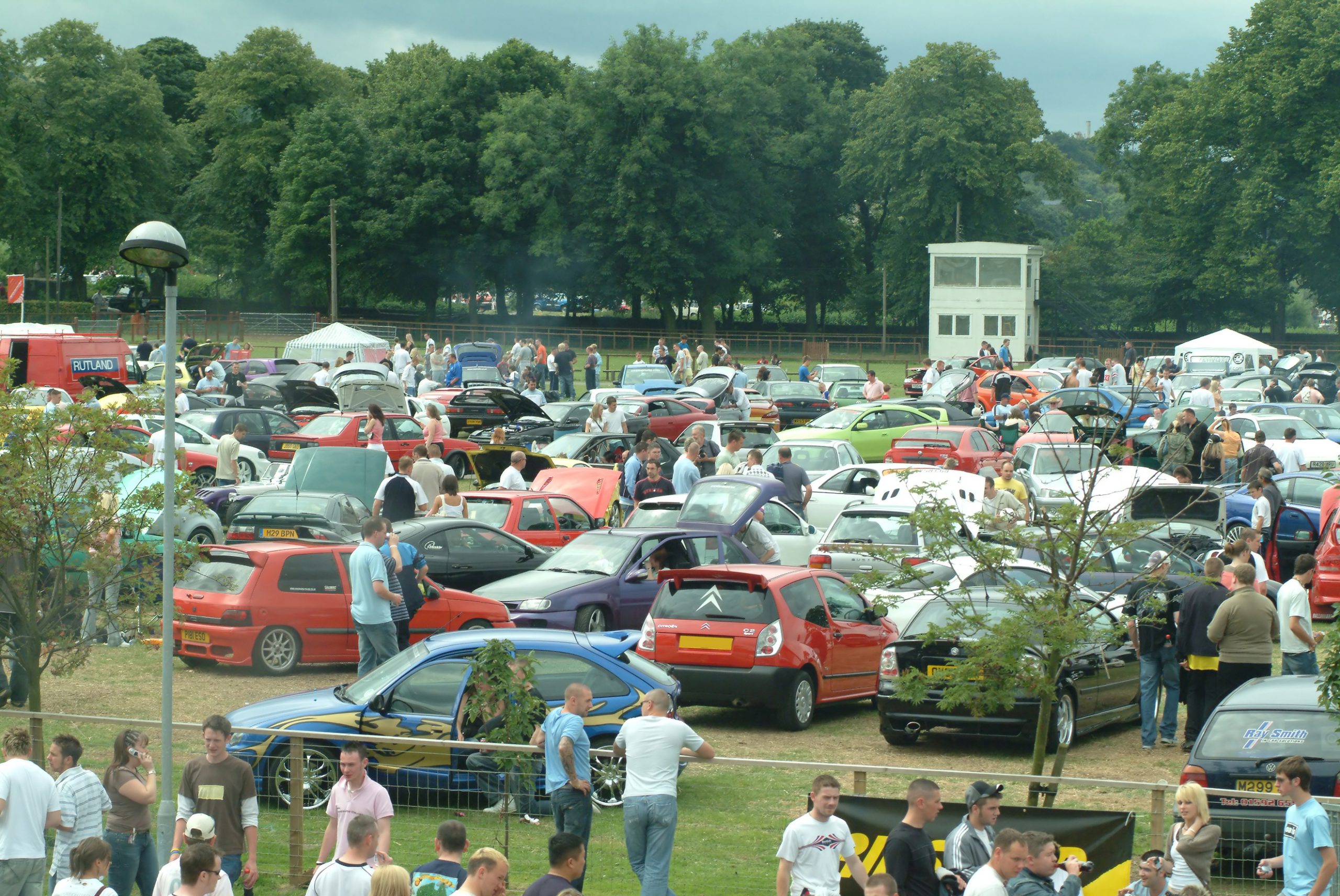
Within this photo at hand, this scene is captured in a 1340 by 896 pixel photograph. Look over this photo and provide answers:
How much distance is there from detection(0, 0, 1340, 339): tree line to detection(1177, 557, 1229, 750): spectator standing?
2629 inches

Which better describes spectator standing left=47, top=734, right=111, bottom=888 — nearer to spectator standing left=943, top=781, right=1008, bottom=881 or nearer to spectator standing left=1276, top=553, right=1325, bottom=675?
spectator standing left=943, top=781, right=1008, bottom=881

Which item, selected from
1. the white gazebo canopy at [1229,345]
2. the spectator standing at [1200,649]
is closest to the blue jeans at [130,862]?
the spectator standing at [1200,649]

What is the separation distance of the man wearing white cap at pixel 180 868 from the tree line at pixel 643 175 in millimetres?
72315

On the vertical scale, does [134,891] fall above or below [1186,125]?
below

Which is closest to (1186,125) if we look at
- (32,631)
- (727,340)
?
(727,340)

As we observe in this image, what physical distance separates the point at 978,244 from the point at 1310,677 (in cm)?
6205

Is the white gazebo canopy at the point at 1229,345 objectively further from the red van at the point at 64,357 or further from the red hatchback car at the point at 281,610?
the red hatchback car at the point at 281,610

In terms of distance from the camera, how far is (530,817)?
9.69 m

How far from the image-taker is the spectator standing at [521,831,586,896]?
757 cm

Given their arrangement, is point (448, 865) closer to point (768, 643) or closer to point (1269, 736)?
point (1269, 736)

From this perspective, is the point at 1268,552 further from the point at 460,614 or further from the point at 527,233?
the point at 527,233

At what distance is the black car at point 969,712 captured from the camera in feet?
43.1

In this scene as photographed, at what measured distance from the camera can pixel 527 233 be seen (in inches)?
3282

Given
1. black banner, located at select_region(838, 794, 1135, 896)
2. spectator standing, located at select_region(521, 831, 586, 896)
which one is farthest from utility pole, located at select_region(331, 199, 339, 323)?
spectator standing, located at select_region(521, 831, 586, 896)
